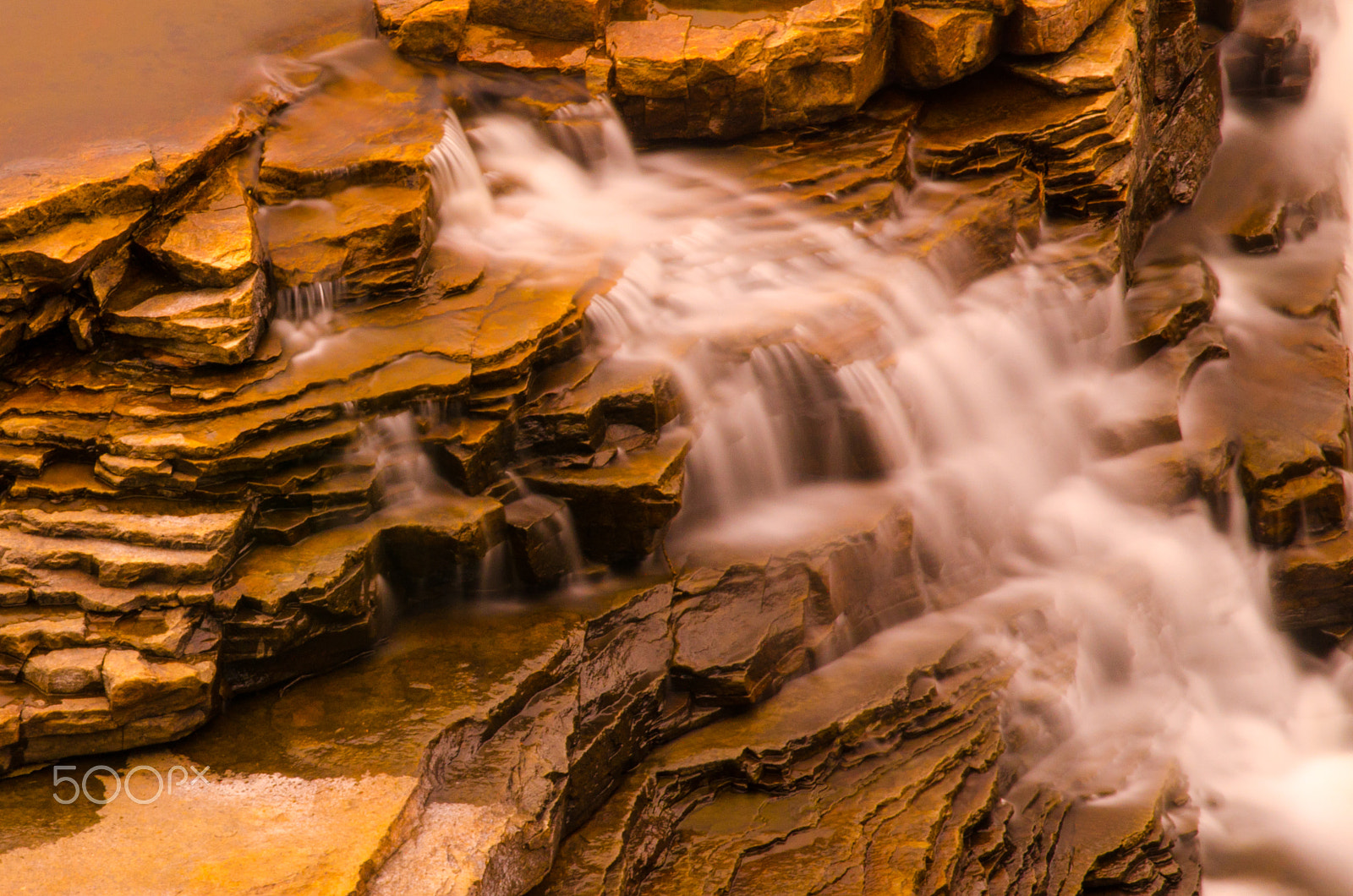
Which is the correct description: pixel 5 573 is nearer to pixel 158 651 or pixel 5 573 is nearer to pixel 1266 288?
pixel 158 651

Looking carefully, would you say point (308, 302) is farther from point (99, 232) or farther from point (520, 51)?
point (520, 51)

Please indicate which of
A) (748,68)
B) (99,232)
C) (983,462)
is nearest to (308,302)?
(99,232)

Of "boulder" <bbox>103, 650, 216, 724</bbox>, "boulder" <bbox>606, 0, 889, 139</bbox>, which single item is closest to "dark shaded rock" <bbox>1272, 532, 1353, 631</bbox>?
"boulder" <bbox>606, 0, 889, 139</bbox>

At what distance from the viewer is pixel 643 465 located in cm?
668

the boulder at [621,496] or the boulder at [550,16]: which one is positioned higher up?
the boulder at [550,16]

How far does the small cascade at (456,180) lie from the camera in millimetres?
7656

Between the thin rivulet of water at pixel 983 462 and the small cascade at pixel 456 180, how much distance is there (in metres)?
0.12

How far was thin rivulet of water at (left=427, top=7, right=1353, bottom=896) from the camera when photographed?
23.2 ft

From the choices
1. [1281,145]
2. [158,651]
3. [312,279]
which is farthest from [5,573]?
[1281,145]

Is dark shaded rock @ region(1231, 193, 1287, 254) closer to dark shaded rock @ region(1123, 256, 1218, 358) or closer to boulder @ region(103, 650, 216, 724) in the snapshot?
dark shaded rock @ region(1123, 256, 1218, 358)

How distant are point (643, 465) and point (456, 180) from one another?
2490mm

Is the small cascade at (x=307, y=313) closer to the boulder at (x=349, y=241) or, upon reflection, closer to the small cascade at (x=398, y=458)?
the boulder at (x=349, y=241)

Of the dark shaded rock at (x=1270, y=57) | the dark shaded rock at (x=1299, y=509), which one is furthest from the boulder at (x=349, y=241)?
the dark shaded rock at (x=1270, y=57)

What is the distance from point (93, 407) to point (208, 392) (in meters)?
0.56
